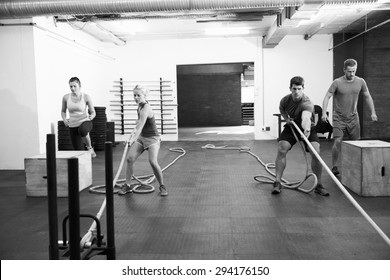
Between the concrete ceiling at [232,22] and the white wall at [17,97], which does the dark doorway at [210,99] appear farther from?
the white wall at [17,97]

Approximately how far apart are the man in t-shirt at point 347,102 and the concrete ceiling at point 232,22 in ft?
5.02

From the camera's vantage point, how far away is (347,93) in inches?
184

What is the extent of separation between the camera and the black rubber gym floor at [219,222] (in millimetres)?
2650

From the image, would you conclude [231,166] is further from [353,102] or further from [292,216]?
[292,216]

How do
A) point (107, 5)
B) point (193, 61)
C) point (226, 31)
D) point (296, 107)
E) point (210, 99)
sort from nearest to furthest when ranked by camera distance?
point (296, 107)
point (107, 5)
point (226, 31)
point (193, 61)
point (210, 99)

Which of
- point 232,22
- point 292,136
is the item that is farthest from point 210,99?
point 292,136

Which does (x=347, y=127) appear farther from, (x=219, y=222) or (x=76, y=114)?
(x=76, y=114)

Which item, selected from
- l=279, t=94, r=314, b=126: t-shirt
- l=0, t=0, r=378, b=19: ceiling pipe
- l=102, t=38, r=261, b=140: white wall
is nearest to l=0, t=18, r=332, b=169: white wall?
l=102, t=38, r=261, b=140: white wall

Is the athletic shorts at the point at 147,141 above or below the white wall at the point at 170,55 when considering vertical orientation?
below

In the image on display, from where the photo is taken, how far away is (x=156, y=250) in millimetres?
2682

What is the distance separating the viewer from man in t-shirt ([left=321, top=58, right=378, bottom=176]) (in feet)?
15.3

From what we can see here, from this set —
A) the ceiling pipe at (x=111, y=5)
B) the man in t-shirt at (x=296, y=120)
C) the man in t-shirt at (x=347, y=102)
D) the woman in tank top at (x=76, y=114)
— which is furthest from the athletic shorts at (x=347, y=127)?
the woman in tank top at (x=76, y=114)

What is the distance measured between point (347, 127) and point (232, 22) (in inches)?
174
